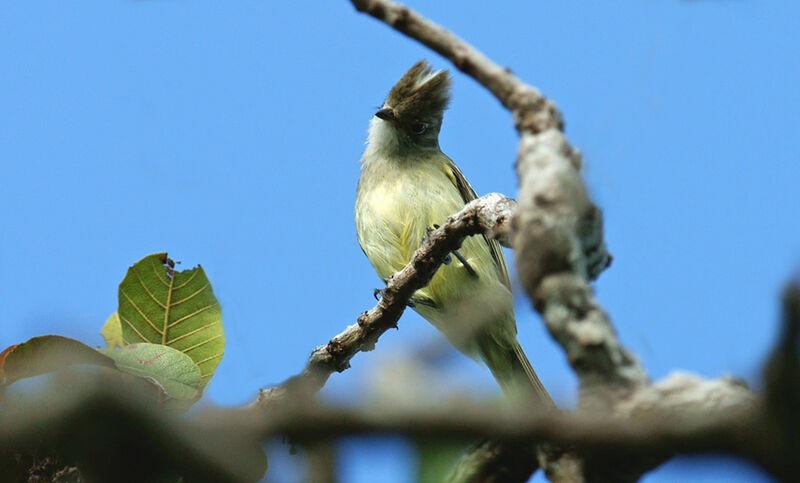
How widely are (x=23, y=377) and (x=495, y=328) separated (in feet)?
12.4

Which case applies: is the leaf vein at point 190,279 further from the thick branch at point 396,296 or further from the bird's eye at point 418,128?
the bird's eye at point 418,128

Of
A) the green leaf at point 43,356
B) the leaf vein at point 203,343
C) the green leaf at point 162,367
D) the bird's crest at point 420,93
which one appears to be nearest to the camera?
the green leaf at point 43,356

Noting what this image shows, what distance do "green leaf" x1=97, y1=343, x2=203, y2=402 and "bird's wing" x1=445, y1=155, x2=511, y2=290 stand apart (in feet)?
11.3

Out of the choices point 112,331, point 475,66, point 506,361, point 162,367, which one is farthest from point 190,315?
point 506,361

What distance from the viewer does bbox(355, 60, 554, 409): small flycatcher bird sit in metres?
5.67

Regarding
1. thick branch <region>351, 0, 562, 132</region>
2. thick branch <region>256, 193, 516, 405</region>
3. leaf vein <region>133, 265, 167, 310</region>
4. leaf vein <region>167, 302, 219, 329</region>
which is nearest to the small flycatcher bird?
thick branch <region>256, 193, 516, 405</region>

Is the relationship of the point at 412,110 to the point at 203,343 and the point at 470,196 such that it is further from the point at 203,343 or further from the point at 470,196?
the point at 203,343

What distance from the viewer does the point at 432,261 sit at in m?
3.51

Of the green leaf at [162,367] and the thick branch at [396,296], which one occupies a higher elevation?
the thick branch at [396,296]

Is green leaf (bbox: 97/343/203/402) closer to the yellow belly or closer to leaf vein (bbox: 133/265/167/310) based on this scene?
leaf vein (bbox: 133/265/167/310)

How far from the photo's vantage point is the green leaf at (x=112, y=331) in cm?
341

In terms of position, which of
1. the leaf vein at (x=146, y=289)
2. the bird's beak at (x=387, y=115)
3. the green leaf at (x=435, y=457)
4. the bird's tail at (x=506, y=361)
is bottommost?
the green leaf at (x=435, y=457)

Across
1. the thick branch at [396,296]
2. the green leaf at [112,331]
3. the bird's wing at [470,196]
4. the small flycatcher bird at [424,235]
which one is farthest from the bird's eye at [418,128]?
the green leaf at [112,331]

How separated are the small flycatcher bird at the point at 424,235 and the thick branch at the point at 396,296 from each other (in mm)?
1566
